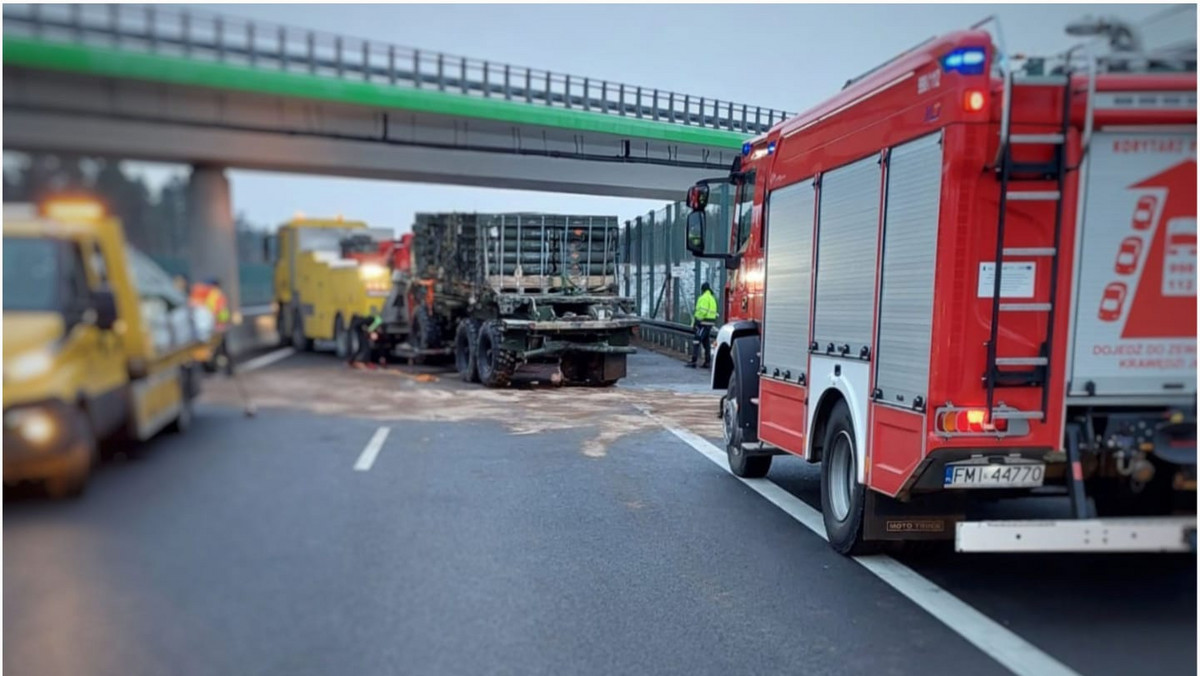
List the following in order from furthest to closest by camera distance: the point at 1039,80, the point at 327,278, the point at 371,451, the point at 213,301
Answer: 1. the point at 1039,80
2. the point at 371,451
3. the point at 327,278
4. the point at 213,301

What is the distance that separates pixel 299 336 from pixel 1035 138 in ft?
10.1

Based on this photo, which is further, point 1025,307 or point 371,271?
point 1025,307

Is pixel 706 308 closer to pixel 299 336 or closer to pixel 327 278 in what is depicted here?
pixel 327 278

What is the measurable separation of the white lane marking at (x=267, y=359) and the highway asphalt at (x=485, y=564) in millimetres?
24

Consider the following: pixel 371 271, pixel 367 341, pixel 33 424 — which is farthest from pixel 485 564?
pixel 33 424

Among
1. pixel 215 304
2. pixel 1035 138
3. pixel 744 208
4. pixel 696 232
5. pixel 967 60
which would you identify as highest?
pixel 967 60

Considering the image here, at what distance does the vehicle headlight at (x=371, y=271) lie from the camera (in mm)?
2070

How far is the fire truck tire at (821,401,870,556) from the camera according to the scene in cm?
486

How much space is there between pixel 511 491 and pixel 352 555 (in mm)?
1791

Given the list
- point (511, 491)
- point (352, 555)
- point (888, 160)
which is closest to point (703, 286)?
point (888, 160)

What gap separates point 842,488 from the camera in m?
5.19

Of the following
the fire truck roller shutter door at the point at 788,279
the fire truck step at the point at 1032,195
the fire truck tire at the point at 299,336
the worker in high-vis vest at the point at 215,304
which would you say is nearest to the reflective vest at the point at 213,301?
the worker in high-vis vest at the point at 215,304

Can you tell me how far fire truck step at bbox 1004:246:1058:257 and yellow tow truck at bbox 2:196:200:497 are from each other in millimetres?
3294

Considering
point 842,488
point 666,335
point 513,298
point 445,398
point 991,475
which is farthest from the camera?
point 666,335
